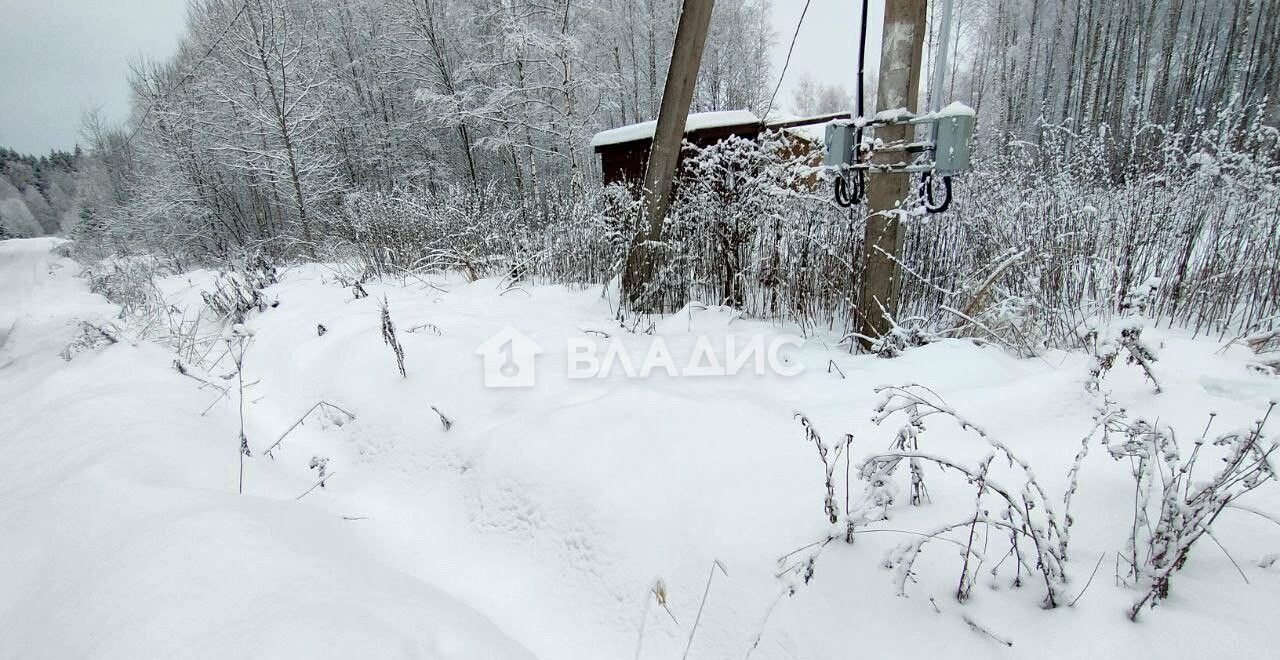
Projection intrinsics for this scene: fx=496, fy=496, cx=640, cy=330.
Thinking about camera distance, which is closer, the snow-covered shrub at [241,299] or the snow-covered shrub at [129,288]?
the snow-covered shrub at [241,299]

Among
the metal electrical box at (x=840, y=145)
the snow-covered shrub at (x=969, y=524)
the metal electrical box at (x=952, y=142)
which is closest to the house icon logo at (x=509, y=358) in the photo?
the snow-covered shrub at (x=969, y=524)

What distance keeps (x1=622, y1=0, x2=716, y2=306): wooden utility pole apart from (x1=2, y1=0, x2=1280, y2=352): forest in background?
7.7 inches

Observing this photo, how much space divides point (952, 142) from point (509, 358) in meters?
2.15

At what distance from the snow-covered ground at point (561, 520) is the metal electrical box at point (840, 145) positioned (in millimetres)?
936

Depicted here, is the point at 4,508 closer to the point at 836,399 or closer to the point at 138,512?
the point at 138,512

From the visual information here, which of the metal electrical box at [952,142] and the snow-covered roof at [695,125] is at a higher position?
the snow-covered roof at [695,125]

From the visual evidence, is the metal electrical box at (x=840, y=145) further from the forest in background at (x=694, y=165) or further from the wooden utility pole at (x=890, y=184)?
the forest in background at (x=694, y=165)

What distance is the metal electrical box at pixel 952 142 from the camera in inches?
79.5

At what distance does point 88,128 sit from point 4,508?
37.0m

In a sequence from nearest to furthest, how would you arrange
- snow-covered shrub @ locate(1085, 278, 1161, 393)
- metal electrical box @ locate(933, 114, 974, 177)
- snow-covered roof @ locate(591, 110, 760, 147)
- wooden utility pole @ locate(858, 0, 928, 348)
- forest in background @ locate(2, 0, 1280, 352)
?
snow-covered shrub @ locate(1085, 278, 1161, 393), metal electrical box @ locate(933, 114, 974, 177), wooden utility pole @ locate(858, 0, 928, 348), forest in background @ locate(2, 0, 1280, 352), snow-covered roof @ locate(591, 110, 760, 147)

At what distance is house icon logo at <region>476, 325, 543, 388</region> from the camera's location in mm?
2160

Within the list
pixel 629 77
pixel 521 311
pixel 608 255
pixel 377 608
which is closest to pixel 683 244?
pixel 608 255

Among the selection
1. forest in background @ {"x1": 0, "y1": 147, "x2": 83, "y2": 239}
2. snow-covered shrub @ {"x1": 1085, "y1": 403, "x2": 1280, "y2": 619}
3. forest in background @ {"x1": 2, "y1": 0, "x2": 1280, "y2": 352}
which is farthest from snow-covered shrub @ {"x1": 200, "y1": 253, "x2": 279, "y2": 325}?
forest in background @ {"x1": 0, "y1": 147, "x2": 83, "y2": 239}

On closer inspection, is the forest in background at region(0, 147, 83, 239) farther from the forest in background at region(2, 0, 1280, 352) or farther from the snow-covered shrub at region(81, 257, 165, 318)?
the snow-covered shrub at region(81, 257, 165, 318)
